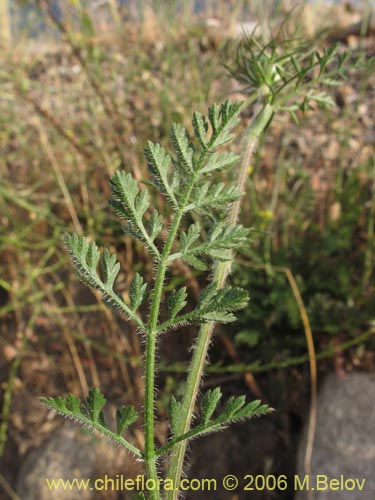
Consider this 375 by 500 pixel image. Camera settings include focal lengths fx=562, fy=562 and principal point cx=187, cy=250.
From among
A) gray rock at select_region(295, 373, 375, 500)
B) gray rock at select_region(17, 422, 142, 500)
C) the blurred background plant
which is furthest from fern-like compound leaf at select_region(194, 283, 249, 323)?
gray rock at select_region(17, 422, 142, 500)

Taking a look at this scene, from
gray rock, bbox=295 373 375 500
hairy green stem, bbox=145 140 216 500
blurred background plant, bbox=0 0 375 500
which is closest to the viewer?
hairy green stem, bbox=145 140 216 500

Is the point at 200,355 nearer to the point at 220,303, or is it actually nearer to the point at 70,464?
the point at 220,303

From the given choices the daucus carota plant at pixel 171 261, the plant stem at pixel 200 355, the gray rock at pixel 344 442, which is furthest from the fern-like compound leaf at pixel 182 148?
the gray rock at pixel 344 442

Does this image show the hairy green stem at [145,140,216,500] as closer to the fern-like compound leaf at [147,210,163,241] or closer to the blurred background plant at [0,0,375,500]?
the fern-like compound leaf at [147,210,163,241]

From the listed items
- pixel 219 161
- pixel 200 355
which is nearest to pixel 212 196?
pixel 219 161

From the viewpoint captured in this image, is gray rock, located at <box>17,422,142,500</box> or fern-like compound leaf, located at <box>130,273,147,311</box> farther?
gray rock, located at <box>17,422,142,500</box>

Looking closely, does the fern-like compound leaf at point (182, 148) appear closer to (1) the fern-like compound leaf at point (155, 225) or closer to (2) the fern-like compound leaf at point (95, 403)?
(1) the fern-like compound leaf at point (155, 225)
